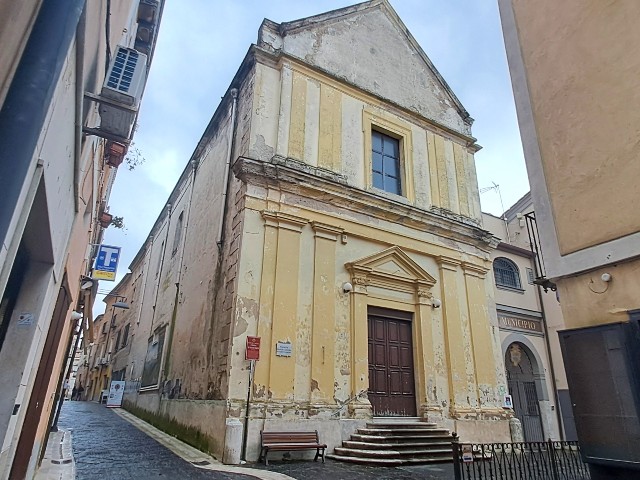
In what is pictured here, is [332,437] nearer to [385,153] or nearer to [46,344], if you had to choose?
[46,344]

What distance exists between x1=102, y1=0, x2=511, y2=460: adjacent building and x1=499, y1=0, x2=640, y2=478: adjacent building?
5091mm

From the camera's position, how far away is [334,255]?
10.3m

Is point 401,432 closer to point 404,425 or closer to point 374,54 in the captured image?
point 404,425

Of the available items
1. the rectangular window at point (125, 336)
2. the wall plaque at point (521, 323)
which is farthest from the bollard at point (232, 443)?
the rectangular window at point (125, 336)

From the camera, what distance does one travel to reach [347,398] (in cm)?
928

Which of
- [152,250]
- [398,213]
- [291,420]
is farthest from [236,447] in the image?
[152,250]

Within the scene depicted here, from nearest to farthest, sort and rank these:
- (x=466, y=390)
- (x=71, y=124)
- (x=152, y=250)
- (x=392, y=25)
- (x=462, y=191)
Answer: (x=71, y=124) < (x=466, y=390) < (x=462, y=191) < (x=392, y=25) < (x=152, y=250)

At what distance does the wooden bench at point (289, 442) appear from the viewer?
7.70m

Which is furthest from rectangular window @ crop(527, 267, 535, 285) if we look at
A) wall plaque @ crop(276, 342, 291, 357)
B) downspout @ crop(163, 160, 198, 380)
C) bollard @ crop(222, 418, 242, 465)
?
downspout @ crop(163, 160, 198, 380)

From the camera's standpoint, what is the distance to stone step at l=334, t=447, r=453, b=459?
7.96m

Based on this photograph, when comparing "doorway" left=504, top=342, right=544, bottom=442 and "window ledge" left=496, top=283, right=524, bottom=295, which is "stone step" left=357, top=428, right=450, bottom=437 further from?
"window ledge" left=496, top=283, right=524, bottom=295

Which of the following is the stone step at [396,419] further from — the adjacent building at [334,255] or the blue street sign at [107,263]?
the blue street sign at [107,263]

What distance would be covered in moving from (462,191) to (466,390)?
6363 mm

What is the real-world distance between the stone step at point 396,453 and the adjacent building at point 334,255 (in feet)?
1.66
